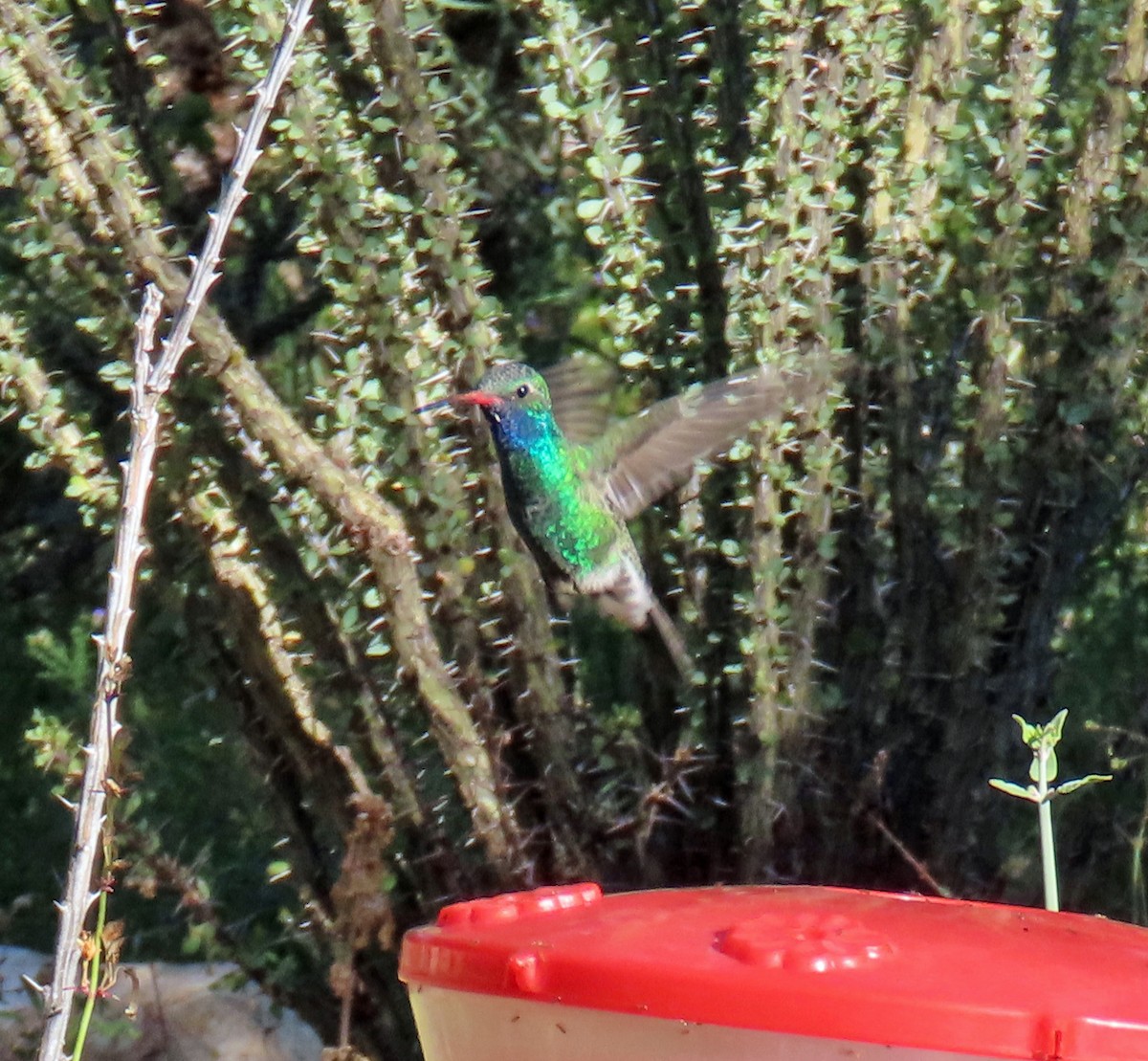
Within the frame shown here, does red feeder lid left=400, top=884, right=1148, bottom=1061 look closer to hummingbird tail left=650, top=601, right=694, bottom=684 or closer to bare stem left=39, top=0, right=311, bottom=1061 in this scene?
bare stem left=39, top=0, right=311, bottom=1061

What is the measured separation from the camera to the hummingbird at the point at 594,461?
242cm

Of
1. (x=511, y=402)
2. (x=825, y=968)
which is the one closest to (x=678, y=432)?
(x=511, y=402)

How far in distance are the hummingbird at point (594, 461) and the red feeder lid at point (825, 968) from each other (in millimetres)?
1068

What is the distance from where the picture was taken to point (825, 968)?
3.74 feet

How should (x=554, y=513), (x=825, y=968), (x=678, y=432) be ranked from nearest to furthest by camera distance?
(x=825, y=968)
(x=678, y=432)
(x=554, y=513)

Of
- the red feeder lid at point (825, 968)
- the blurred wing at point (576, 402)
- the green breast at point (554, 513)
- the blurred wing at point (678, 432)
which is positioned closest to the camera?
the red feeder lid at point (825, 968)

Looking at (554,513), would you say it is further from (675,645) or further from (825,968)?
(825,968)

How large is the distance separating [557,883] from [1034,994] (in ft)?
5.48

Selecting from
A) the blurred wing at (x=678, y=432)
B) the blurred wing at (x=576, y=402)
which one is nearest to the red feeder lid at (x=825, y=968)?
the blurred wing at (x=678, y=432)

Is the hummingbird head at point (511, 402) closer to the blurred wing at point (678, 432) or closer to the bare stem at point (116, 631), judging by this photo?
the blurred wing at point (678, 432)

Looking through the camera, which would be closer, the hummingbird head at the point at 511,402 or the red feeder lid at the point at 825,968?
the red feeder lid at the point at 825,968

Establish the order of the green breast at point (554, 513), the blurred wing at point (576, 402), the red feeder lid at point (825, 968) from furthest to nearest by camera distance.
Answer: the blurred wing at point (576, 402) → the green breast at point (554, 513) → the red feeder lid at point (825, 968)

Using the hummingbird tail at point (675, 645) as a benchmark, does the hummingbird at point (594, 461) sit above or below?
above

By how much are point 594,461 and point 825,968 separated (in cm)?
175
